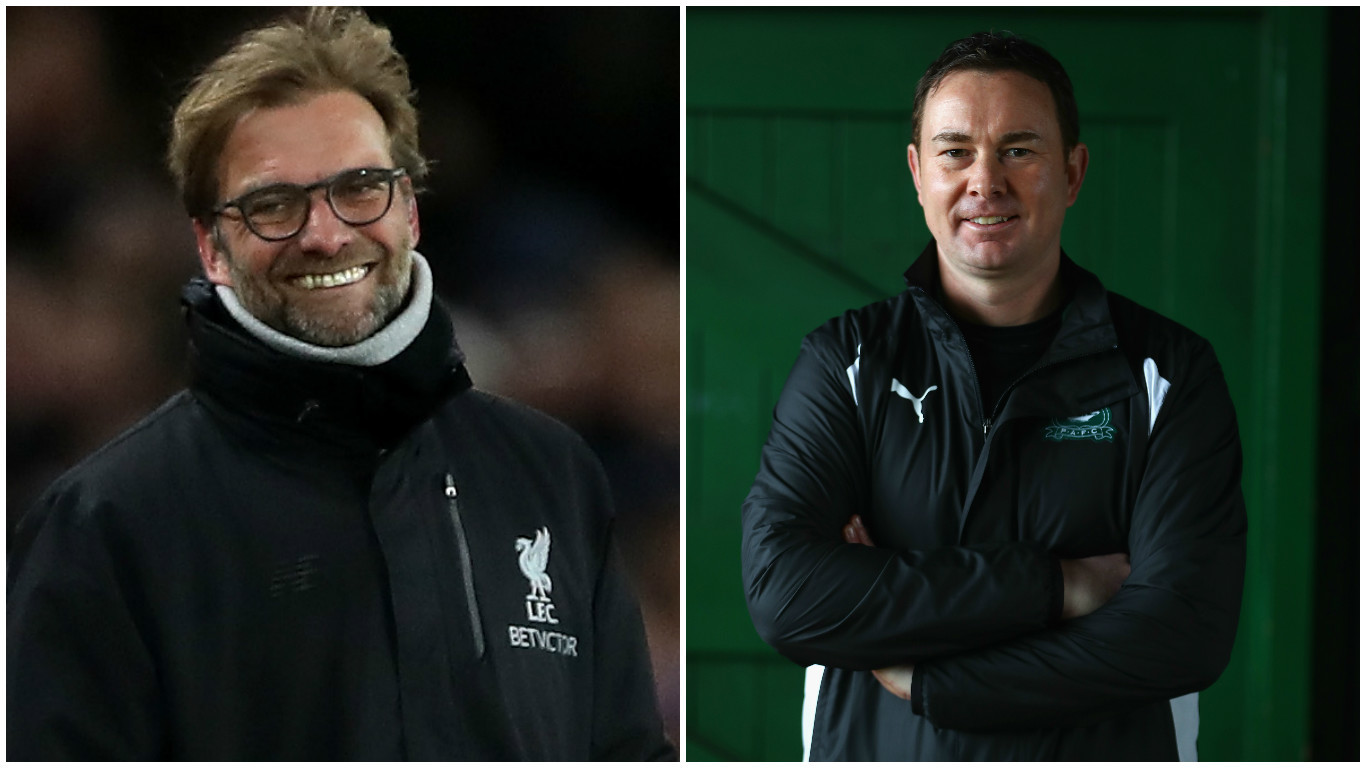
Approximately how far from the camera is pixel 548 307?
8.57 feet

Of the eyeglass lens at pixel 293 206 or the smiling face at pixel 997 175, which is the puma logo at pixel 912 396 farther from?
the eyeglass lens at pixel 293 206

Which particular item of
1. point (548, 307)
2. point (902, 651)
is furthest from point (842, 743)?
point (548, 307)

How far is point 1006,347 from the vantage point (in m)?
2.34

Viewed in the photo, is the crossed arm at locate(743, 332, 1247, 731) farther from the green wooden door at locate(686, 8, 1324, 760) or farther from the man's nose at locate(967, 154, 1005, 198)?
the green wooden door at locate(686, 8, 1324, 760)

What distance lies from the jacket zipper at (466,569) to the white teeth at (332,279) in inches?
14.7

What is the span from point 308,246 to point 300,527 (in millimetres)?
470

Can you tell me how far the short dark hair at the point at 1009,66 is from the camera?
7.64ft

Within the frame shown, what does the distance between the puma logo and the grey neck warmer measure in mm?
813

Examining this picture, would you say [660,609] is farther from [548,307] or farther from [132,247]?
[132,247]

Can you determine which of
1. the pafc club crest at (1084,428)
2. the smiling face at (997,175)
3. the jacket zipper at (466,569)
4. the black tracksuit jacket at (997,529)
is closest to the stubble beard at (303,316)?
the jacket zipper at (466,569)

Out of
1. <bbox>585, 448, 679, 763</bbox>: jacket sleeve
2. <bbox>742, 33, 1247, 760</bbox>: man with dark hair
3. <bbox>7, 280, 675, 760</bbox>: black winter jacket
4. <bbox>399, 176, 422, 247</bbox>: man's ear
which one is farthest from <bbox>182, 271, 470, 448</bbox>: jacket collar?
<bbox>742, 33, 1247, 760</bbox>: man with dark hair

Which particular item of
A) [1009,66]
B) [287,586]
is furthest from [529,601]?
[1009,66]

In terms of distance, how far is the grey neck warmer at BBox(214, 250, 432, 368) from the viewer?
2230mm

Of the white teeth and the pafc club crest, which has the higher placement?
the white teeth
